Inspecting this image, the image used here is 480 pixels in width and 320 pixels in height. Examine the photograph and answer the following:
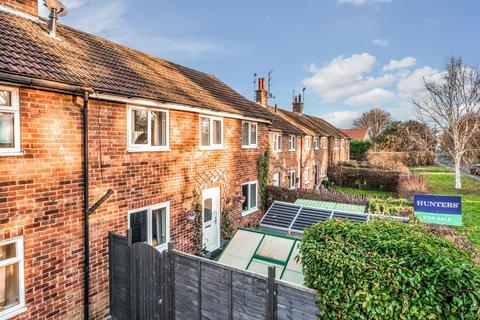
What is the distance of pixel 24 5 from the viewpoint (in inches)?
307

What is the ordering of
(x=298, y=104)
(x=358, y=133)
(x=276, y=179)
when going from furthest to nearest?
1. (x=358, y=133)
2. (x=298, y=104)
3. (x=276, y=179)

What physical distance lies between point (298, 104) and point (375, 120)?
53474 millimetres

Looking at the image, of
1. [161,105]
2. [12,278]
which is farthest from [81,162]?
[161,105]

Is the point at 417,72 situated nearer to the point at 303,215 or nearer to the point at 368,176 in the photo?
the point at 368,176

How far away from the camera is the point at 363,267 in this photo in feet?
13.1

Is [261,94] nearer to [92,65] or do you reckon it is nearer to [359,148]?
[92,65]

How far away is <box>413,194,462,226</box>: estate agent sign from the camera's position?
8727 millimetres

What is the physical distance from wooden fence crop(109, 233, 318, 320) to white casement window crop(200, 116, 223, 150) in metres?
4.99

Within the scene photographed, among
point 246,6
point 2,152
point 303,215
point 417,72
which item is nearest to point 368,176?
point 417,72

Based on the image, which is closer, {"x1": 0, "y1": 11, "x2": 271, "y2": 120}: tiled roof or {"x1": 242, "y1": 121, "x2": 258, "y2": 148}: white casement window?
{"x1": 0, "y1": 11, "x2": 271, "y2": 120}: tiled roof

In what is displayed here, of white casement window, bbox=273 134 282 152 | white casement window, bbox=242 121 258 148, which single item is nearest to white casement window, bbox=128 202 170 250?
white casement window, bbox=242 121 258 148

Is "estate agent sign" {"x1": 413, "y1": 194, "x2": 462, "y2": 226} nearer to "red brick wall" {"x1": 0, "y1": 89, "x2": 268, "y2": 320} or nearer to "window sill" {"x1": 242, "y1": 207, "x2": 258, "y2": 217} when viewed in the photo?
"window sill" {"x1": 242, "y1": 207, "x2": 258, "y2": 217}

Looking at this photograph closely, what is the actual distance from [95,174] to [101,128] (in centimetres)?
116

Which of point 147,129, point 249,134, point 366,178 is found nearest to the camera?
point 147,129
